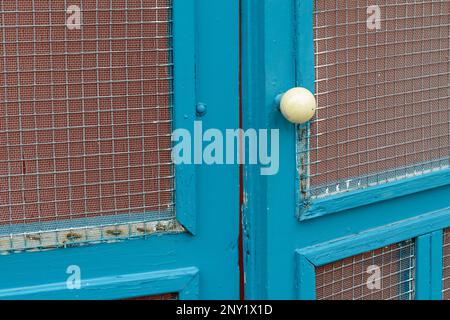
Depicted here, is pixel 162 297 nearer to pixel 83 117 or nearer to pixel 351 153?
pixel 83 117

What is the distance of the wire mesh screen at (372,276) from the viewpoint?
2.02 metres

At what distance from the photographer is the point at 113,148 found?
1.74 metres

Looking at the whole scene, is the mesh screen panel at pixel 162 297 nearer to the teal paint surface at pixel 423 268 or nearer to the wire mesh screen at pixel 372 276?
the wire mesh screen at pixel 372 276

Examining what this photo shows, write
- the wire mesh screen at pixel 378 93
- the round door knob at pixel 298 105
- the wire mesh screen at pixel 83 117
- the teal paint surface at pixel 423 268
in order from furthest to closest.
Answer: the teal paint surface at pixel 423 268 → the wire mesh screen at pixel 378 93 → the round door knob at pixel 298 105 → the wire mesh screen at pixel 83 117

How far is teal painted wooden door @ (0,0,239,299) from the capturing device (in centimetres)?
→ 166

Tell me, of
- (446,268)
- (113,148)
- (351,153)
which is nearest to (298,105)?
(351,153)

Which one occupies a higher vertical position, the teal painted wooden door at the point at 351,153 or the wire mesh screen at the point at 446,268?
the teal painted wooden door at the point at 351,153

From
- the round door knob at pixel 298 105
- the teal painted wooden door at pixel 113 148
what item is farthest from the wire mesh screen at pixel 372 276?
the round door knob at pixel 298 105

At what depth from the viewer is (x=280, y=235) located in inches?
74.5

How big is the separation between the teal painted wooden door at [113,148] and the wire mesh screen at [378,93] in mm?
248

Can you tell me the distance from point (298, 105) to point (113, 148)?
0.47 meters

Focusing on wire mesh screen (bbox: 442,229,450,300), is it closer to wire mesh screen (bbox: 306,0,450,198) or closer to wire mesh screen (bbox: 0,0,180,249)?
wire mesh screen (bbox: 306,0,450,198)

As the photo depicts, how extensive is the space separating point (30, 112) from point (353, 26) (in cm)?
89

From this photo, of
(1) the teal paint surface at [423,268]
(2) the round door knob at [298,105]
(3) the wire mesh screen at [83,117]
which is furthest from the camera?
(1) the teal paint surface at [423,268]
